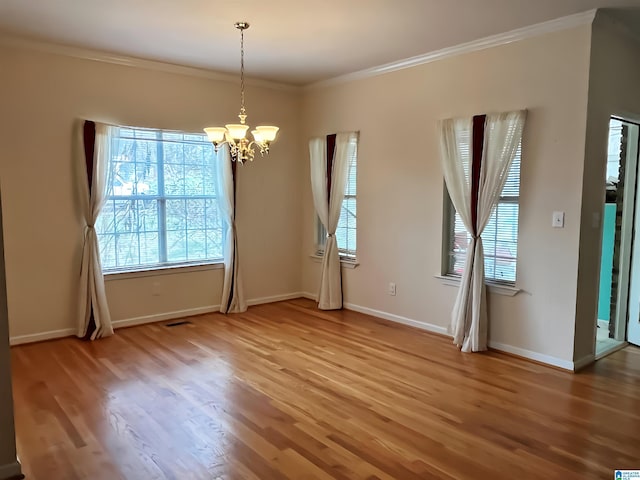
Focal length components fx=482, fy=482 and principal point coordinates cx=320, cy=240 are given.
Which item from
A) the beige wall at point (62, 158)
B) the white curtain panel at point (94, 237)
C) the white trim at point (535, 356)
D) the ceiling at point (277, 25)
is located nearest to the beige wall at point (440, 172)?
the white trim at point (535, 356)

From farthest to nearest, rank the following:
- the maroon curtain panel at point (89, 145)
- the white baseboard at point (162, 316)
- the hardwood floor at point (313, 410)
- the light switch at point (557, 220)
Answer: the white baseboard at point (162, 316) → the maroon curtain panel at point (89, 145) → the light switch at point (557, 220) → the hardwood floor at point (313, 410)

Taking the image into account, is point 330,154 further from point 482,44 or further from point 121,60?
point 121,60

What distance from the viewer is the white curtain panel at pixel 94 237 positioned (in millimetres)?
4582

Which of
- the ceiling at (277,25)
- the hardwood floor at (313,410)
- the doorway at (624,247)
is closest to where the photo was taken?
the hardwood floor at (313,410)

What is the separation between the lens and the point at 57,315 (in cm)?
460

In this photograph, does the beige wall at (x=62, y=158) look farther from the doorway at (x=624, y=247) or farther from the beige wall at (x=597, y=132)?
the doorway at (x=624, y=247)

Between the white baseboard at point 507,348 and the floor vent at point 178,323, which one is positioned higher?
the white baseboard at point 507,348

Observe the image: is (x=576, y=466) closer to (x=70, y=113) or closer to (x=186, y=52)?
(x=186, y=52)

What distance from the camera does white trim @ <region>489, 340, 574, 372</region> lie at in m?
3.82

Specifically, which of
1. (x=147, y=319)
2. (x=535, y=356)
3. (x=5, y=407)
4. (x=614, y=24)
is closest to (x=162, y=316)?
(x=147, y=319)

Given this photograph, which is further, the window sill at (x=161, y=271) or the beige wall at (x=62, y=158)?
the window sill at (x=161, y=271)

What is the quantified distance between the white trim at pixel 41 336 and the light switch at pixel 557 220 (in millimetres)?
4449

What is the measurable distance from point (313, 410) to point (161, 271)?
2.83 meters

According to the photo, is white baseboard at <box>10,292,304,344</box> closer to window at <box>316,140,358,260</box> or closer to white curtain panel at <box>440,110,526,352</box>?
window at <box>316,140,358,260</box>
